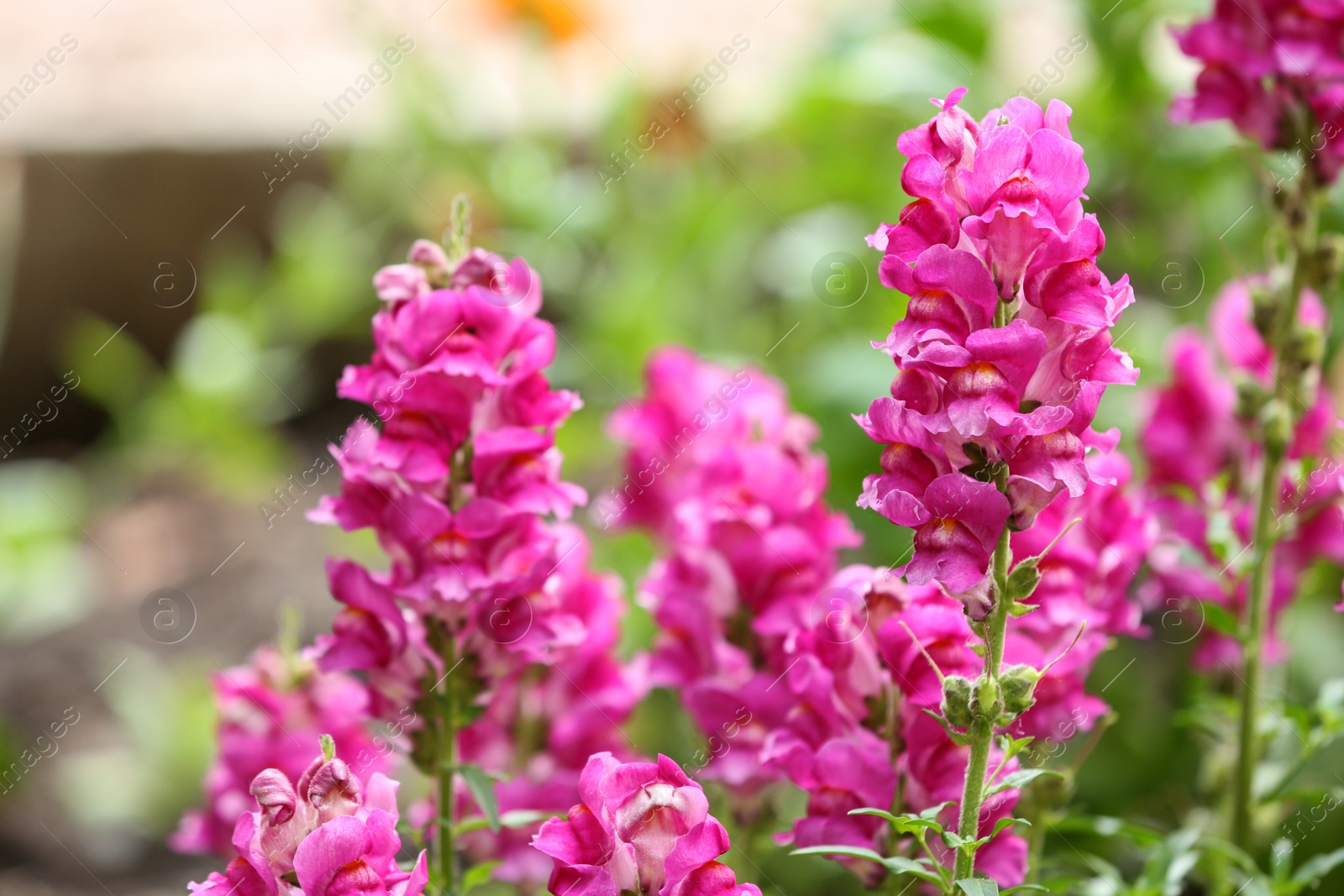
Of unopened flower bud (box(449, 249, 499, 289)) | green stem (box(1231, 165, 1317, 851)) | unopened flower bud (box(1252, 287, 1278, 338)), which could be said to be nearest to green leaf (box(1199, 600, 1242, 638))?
green stem (box(1231, 165, 1317, 851))

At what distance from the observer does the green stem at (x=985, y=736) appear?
2.67 ft

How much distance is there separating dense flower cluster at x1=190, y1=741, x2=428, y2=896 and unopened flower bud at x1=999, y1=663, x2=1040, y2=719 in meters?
0.37

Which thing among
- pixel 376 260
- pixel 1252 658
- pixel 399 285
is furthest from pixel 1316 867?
pixel 376 260

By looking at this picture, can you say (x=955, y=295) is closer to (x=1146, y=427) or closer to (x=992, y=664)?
(x=992, y=664)

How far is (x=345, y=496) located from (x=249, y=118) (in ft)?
10.3

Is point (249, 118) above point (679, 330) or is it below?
above

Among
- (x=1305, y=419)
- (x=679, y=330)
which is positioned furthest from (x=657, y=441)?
(x=679, y=330)

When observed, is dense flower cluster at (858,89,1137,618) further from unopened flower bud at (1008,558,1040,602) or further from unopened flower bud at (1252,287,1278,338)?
unopened flower bud at (1252,287,1278,338)

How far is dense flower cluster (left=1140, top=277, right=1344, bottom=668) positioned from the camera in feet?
4.02

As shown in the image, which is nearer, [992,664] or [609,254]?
[992,664]

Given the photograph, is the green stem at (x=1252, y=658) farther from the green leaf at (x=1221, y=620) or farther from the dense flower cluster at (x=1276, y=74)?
the dense flower cluster at (x=1276, y=74)

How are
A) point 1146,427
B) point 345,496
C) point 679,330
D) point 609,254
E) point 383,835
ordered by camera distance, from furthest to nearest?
point 609,254 < point 679,330 < point 1146,427 < point 345,496 < point 383,835

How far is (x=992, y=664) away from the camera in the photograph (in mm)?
812

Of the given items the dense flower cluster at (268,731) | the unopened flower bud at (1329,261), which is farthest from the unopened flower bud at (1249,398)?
the dense flower cluster at (268,731)
